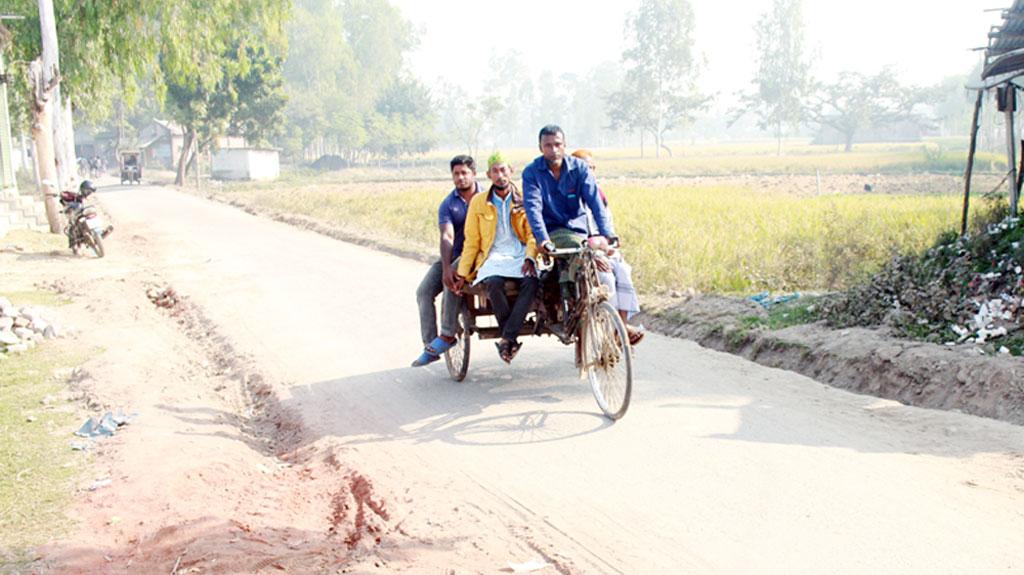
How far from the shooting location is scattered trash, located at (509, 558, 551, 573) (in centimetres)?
410

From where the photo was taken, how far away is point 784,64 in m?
97.8

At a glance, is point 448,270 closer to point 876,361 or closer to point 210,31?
point 876,361

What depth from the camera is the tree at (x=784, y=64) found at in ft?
319

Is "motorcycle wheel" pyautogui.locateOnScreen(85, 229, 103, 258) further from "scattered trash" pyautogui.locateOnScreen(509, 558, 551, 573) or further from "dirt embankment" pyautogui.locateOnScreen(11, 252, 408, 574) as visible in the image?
"scattered trash" pyautogui.locateOnScreen(509, 558, 551, 573)

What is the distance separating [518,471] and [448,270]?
8.30ft

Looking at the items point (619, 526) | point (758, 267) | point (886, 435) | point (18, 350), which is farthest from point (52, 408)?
point (758, 267)

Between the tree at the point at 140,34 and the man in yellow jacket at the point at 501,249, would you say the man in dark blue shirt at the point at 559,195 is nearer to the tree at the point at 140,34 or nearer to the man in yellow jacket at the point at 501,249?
the man in yellow jacket at the point at 501,249

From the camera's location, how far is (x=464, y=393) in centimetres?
750

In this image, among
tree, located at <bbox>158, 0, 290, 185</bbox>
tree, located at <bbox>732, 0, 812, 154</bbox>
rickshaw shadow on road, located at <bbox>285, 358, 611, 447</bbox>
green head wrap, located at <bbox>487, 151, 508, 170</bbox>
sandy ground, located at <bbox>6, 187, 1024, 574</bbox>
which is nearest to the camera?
sandy ground, located at <bbox>6, 187, 1024, 574</bbox>

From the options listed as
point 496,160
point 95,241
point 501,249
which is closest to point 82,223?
point 95,241

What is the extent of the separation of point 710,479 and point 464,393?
9.17 ft

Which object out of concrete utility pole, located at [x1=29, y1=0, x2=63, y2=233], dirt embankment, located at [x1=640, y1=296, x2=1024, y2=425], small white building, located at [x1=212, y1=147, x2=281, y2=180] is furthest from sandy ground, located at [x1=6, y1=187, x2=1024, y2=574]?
small white building, located at [x1=212, y1=147, x2=281, y2=180]

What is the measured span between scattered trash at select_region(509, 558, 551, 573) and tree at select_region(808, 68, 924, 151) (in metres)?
93.0

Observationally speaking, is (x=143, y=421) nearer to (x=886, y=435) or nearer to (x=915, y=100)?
(x=886, y=435)
